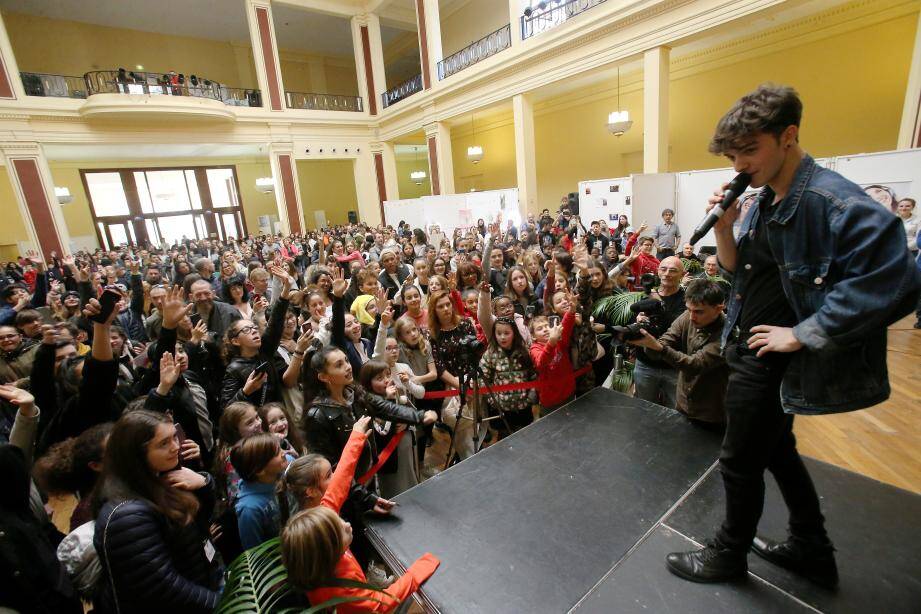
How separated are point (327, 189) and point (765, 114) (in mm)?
20332

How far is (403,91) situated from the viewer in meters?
13.7

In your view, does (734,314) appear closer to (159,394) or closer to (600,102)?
(159,394)

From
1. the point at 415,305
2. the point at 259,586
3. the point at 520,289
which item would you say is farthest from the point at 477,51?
the point at 259,586

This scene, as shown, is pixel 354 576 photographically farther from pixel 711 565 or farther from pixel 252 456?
pixel 711 565

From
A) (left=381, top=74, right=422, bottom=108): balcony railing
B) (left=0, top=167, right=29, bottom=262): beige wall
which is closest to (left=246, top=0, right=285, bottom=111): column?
(left=381, top=74, right=422, bottom=108): balcony railing

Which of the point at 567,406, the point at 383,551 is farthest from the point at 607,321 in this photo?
the point at 383,551

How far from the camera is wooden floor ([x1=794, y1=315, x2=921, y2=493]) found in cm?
Answer: 258

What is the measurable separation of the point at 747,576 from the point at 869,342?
2.83 ft

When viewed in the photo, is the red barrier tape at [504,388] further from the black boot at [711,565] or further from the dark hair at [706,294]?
the black boot at [711,565]

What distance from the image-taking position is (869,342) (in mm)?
1100

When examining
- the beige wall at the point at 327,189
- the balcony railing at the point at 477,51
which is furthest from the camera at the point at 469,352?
the beige wall at the point at 327,189

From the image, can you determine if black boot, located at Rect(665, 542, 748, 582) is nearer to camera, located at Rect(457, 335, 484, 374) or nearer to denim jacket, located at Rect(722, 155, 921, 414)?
denim jacket, located at Rect(722, 155, 921, 414)

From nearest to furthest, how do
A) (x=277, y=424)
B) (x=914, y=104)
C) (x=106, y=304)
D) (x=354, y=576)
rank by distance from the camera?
(x=354, y=576) → (x=106, y=304) → (x=277, y=424) → (x=914, y=104)

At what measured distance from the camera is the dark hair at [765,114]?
1074 millimetres
